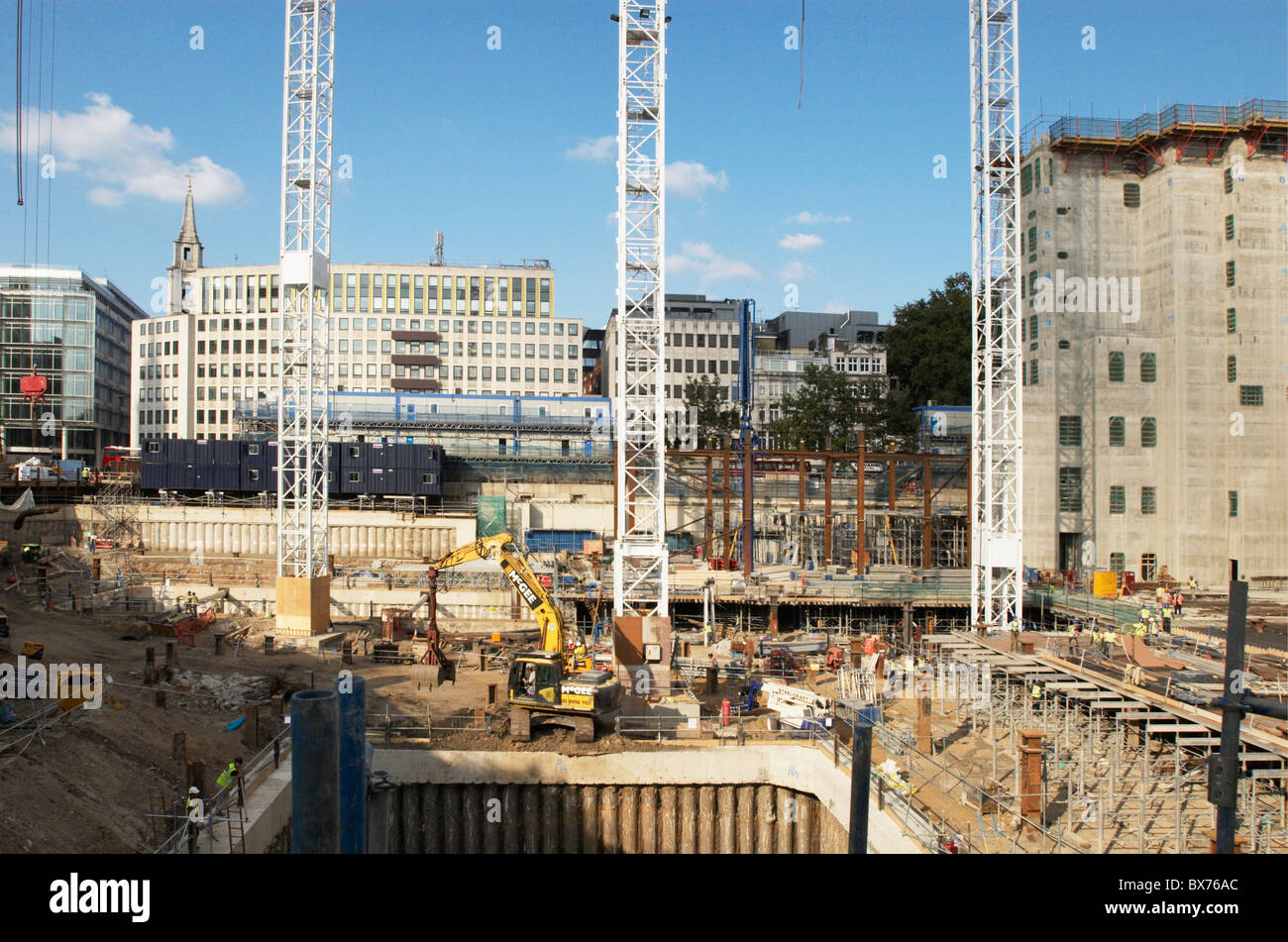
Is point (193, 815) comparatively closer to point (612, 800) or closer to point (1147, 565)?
point (612, 800)

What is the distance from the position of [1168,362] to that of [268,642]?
41118 mm

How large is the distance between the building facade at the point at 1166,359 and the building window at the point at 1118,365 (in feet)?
0.23

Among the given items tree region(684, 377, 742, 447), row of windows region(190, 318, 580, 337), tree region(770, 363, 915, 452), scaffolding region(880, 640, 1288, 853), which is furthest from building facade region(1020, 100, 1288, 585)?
row of windows region(190, 318, 580, 337)

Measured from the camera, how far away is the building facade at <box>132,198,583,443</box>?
85000mm

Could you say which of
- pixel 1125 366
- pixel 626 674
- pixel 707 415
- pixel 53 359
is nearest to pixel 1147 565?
pixel 1125 366

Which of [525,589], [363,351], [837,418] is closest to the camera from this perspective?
[525,589]

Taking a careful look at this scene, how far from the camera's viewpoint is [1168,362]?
143 feet

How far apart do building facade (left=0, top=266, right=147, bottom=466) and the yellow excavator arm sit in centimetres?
6293

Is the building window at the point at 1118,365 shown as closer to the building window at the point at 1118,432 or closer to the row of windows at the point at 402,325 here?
the building window at the point at 1118,432

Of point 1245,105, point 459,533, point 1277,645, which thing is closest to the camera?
point 1277,645

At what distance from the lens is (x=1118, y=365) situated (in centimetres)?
4372

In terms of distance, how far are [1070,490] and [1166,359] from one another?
7.76 m
